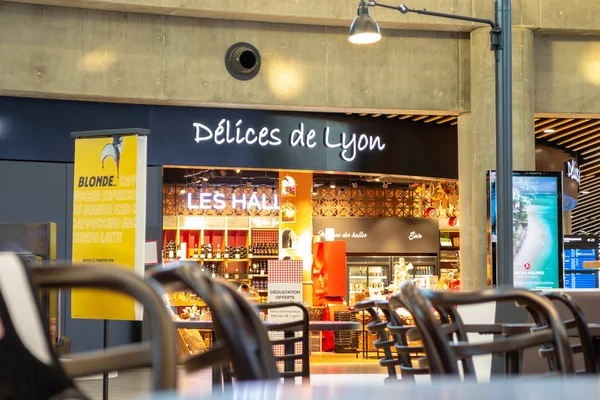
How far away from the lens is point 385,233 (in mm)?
19016

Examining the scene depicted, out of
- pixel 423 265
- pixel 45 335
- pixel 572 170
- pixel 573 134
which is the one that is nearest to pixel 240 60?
pixel 573 134

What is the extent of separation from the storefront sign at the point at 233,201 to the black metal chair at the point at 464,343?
54.0 ft

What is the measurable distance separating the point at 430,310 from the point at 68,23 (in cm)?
995

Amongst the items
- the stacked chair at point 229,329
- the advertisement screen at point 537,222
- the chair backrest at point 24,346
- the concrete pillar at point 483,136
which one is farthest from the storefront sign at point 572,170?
the chair backrest at point 24,346

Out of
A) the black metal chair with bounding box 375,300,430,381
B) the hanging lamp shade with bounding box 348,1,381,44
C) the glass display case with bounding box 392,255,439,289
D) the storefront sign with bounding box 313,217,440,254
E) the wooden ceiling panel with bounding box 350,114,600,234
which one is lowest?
the black metal chair with bounding box 375,300,430,381

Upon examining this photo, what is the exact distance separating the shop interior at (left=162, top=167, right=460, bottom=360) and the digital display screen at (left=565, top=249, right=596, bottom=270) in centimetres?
319

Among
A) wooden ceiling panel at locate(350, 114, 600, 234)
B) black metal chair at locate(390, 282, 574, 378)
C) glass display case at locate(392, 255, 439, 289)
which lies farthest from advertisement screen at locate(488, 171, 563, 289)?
black metal chair at locate(390, 282, 574, 378)

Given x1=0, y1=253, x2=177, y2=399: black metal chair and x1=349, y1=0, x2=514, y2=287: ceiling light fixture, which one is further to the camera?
x1=349, y1=0, x2=514, y2=287: ceiling light fixture

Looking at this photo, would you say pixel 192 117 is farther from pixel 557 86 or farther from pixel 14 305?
pixel 14 305

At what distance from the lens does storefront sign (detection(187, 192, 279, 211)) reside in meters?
18.4

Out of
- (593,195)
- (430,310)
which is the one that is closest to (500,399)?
(430,310)

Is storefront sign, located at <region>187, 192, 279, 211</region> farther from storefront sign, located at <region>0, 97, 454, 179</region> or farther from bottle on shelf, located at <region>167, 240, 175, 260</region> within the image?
storefront sign, located at <region>0, 97, 454, 179</region>

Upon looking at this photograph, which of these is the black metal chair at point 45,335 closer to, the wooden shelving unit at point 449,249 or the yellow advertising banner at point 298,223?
the yellow advertising banner at point 298,223

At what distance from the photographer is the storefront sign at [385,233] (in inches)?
740
